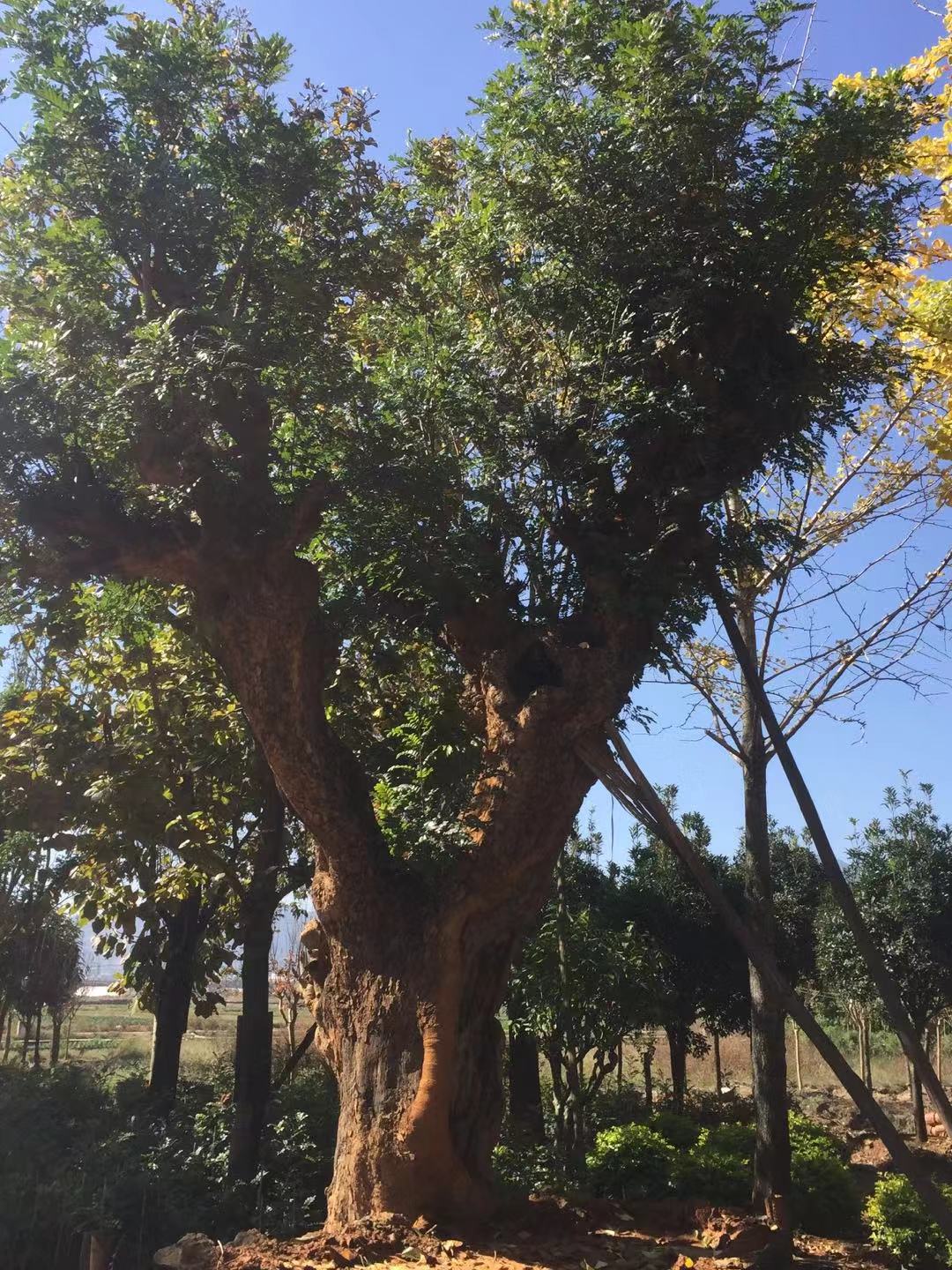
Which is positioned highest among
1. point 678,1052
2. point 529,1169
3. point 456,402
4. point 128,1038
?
point 456,402

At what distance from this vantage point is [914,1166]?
4809mm

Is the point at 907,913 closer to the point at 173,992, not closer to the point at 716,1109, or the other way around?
the point at 716,1109

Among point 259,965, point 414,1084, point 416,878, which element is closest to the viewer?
point 414,1084

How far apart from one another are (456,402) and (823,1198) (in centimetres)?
740

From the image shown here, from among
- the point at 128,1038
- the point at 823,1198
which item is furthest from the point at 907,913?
the point at 128,1038

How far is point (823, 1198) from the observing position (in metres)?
8.73

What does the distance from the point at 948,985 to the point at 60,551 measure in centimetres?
1416

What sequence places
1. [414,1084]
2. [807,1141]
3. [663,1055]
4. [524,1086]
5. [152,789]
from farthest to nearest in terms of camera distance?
[663,1055]
[524,1086]
[807,1141]
[152,789]
[414,1084]

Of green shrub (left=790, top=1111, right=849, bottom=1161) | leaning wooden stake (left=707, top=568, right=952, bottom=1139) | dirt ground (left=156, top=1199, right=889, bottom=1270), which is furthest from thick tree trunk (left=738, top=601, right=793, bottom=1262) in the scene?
leaning wooden stake (left=707, top=568, right=952, bottom=1139)

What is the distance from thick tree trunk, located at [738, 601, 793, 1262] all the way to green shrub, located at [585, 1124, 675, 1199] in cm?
78

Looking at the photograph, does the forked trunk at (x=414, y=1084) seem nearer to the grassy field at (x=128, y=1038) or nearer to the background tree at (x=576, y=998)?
the background tree at (x=576, y=998)

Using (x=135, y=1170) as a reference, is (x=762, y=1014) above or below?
above

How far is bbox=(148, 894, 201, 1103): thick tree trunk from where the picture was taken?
41.5 ft

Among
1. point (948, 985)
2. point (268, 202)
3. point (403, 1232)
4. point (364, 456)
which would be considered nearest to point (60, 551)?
point (364, 456)
